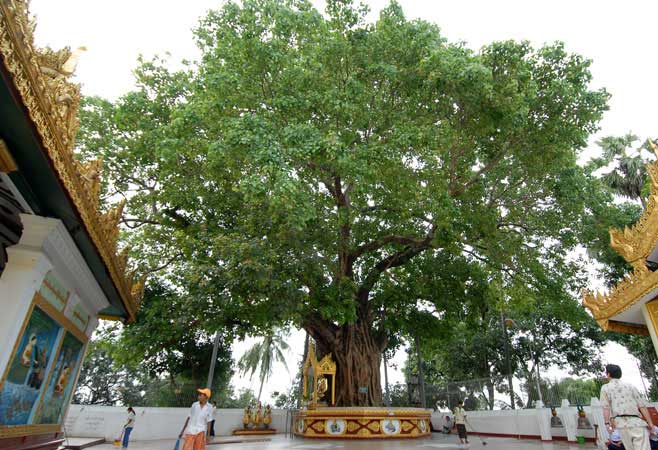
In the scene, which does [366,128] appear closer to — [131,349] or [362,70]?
[362,70]

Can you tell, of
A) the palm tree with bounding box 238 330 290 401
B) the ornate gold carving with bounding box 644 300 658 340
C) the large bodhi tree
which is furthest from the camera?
the palm tree with bounding box 238 330 290 401

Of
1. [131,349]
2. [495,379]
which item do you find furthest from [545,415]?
[131,349]

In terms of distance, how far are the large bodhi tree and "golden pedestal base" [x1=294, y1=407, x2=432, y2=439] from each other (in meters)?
0.97

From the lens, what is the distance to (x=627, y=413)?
450 centimetres

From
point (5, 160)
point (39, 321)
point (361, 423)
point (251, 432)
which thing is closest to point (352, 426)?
point (361, 423)

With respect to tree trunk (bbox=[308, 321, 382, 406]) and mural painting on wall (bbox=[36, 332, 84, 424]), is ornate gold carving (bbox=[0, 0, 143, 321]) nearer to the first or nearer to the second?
mural painting on wall (bbox=[36, 332, 84, 424])

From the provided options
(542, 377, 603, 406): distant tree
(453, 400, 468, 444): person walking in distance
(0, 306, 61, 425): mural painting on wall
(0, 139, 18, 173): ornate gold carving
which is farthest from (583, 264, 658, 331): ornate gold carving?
(0, 306, 61, 425): mural painting on wall

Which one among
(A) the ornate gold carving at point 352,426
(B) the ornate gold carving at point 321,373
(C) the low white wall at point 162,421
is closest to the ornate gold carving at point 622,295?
(C) the low white wall at point 162,421

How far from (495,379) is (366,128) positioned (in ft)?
37.4

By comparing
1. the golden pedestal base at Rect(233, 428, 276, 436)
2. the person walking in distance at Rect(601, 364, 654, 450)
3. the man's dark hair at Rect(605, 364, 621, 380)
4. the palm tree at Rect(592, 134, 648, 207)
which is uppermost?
the palm tree at Rect(592, 134, 648, 207)

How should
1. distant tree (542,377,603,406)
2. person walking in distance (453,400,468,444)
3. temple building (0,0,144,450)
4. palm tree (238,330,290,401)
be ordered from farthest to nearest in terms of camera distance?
palm tree (238,330,290,401)
distant tree (542,377,603,406)
person walking in distance (453,400,468,444)
temple building (0,0,144,450)

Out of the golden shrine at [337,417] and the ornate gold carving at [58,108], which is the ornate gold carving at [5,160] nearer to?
the ornate gold carving at [58,108]

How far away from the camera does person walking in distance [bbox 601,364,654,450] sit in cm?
440

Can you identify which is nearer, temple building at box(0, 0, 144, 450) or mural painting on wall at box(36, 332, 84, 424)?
temple building at box(0, 0, 144, 450)
